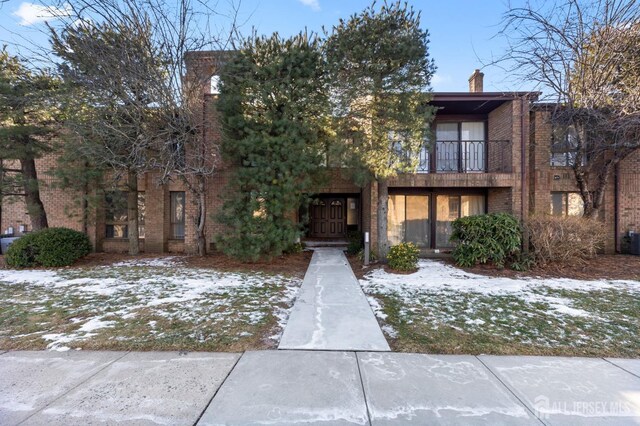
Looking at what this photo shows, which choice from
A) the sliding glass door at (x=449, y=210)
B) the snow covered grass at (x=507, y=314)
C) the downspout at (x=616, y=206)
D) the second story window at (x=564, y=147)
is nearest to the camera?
the snow covered grass at (x=507, y=314)

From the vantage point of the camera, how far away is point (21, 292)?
19.3 feet

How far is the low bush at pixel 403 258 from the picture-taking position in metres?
8.04

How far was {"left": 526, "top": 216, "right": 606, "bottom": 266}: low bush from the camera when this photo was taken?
25.7 ft

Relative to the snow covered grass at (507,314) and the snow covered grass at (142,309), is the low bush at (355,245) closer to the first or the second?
the snow covered grass at (507,314)

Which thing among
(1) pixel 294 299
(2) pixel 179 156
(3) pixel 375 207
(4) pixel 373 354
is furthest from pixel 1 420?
(3) pixel 375 207

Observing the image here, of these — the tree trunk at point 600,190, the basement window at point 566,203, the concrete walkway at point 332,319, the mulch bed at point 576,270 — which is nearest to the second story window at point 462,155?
the basement window at point 566,203

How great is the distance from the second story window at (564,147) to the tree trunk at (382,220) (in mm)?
6762

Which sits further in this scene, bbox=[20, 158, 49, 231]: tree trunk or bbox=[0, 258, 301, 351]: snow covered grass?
bbox=[20, 158, 49, 231]: tree trunk

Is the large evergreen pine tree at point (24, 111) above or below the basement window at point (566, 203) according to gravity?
above

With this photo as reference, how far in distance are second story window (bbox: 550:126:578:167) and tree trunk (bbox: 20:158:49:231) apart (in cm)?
1865

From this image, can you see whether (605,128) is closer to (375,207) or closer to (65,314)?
(375,207)

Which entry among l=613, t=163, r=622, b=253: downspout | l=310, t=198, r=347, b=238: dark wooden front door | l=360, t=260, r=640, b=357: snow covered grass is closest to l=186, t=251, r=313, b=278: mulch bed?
l=360, t=260, r=640, b=357: snow covered grass

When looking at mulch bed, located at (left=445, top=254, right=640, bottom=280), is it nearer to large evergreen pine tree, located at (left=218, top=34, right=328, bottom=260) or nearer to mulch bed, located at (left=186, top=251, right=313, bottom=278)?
mulch bed, located at (left=186, top=251, right=313, bottom=278)

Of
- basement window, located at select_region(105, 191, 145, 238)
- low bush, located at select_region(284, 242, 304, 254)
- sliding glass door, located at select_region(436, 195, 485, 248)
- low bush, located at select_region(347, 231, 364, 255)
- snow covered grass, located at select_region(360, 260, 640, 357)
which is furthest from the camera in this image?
basement window, located at select_region(105, 191, 145, 238)
